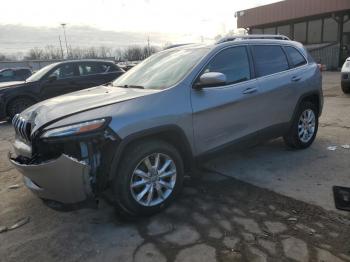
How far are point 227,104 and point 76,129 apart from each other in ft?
6.05

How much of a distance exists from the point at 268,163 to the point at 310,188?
1.00m

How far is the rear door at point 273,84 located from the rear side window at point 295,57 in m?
0.14

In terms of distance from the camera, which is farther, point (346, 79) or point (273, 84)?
point (346, 79)

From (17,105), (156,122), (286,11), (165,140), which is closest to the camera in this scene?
(156,122)

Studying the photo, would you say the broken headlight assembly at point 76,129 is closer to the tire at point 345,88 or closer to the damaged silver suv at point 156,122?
the damaged silver suv at point 156,122

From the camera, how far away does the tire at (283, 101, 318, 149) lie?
5.43 meters

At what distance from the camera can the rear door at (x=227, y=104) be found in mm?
3906

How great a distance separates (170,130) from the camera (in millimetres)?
3611

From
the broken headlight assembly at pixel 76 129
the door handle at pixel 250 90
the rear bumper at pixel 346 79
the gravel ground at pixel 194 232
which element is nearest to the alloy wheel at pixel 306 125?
the door handle at pixel 250 90

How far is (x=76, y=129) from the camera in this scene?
3084 mm

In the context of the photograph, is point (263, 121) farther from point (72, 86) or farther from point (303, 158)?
point (72, 86)

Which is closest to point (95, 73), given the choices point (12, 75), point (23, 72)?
point (12, 75)

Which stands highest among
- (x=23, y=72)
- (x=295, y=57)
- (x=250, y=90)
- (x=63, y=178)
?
(x=295, y=57)

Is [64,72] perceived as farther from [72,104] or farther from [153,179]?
[153,179]
